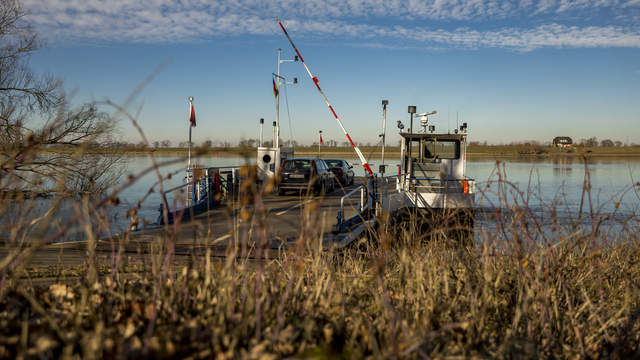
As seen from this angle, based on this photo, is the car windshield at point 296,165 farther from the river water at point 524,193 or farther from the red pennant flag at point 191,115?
the red pennant flag at point 191,115

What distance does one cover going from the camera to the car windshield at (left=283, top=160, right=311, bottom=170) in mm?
19750

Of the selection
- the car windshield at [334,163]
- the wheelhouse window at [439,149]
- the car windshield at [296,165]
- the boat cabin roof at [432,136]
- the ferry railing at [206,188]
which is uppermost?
the boat cabin roof at [432,136]

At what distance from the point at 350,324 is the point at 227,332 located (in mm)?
956

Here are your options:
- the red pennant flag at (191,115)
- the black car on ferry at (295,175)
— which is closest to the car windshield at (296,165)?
the black car on ferry at (295,175)

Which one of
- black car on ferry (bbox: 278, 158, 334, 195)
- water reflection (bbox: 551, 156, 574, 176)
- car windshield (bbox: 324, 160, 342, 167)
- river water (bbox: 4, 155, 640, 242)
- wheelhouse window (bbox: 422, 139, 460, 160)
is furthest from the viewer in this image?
water reflection (bbox: 551, 156, 574, 176)

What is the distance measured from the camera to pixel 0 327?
9.53 feet

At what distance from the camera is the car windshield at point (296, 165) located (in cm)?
1975

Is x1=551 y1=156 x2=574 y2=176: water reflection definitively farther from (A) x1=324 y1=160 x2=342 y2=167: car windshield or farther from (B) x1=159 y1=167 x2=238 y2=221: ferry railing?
(B) x1=159 y1=167 x2=238 y2=221: ferry railing

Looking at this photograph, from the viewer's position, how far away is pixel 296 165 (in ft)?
65.2

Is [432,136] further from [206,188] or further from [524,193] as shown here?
[206,188]

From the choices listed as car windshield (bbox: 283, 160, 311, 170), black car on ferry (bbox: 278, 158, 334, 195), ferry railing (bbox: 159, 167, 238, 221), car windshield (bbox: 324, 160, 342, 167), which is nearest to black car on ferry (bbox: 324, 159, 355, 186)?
car windshield (bbox: 324, 160, 342, 167)

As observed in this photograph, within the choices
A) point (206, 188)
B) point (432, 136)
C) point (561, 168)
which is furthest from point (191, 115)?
point (561, 168)

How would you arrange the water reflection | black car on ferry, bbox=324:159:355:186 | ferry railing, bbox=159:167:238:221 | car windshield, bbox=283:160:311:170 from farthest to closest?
the water reflection → black car on ferry, bbox=324:159:355:186 → car windshield, bbox=283:160:311:170 → ferry railing, bbox=159:167:238:221

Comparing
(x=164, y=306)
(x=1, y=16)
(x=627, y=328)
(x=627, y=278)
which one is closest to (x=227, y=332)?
(x=164, y=306)
